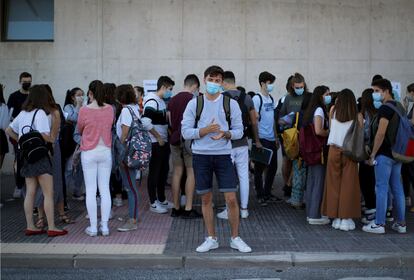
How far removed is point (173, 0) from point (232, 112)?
6375 mm

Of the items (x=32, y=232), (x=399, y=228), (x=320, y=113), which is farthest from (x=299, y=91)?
(x=32, y=232)

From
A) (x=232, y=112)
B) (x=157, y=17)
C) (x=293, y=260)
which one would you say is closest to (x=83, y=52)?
(x=157, y=17)

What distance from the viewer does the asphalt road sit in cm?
564

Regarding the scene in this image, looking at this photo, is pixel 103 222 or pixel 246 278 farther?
pixel 103 222

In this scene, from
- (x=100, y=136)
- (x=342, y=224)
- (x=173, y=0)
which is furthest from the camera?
(x=173, y=0)

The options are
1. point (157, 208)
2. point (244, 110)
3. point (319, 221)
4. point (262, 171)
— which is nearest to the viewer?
point (319, 221)

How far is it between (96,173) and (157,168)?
141cm

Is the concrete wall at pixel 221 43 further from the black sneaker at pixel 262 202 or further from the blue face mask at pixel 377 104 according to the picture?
the blue face mask at pixel 377 104

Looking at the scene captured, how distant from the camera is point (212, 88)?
6.03m

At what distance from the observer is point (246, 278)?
5.60 m

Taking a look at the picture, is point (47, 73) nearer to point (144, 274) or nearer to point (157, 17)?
point (157, 17)

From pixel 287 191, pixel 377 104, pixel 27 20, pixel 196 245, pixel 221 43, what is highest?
pixel 27 20

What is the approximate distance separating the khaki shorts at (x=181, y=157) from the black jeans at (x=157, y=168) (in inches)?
8.0

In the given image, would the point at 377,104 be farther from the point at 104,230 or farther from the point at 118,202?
the point at 118,202
